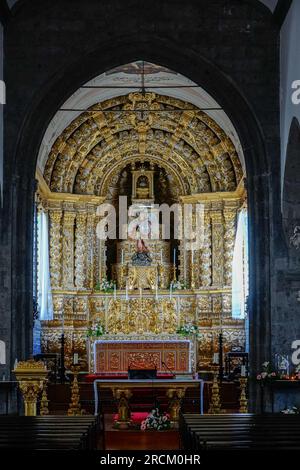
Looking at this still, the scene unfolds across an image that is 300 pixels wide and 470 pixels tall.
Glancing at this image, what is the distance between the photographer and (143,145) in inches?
1089

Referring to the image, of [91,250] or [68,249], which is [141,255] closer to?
[91,250]

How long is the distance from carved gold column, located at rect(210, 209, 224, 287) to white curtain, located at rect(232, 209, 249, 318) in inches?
19.4

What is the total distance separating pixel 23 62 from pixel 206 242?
36.0 ft

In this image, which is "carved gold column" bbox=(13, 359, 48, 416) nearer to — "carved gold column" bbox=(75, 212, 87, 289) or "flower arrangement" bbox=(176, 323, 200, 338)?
"flower arrangement" bbox=(176, 323, 200, 338)

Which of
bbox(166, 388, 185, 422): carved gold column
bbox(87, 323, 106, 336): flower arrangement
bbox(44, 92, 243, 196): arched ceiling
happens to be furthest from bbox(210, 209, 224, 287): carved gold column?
bbox(166, 388, 185, 422): carved gold column

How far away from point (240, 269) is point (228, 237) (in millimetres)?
1118

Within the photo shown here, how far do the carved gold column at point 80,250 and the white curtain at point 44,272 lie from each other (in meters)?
1.05

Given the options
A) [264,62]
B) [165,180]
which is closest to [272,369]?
[264,62]

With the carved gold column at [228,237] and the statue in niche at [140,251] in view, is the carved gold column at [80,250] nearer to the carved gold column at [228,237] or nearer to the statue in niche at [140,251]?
the statue in niche at [140,251]

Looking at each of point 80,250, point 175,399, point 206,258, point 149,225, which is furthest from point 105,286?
point 175,399

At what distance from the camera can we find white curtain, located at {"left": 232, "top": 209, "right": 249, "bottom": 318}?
2591cm

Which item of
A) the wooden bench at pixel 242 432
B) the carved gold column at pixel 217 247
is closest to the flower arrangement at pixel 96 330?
the carved gold column at pixel 217 247
